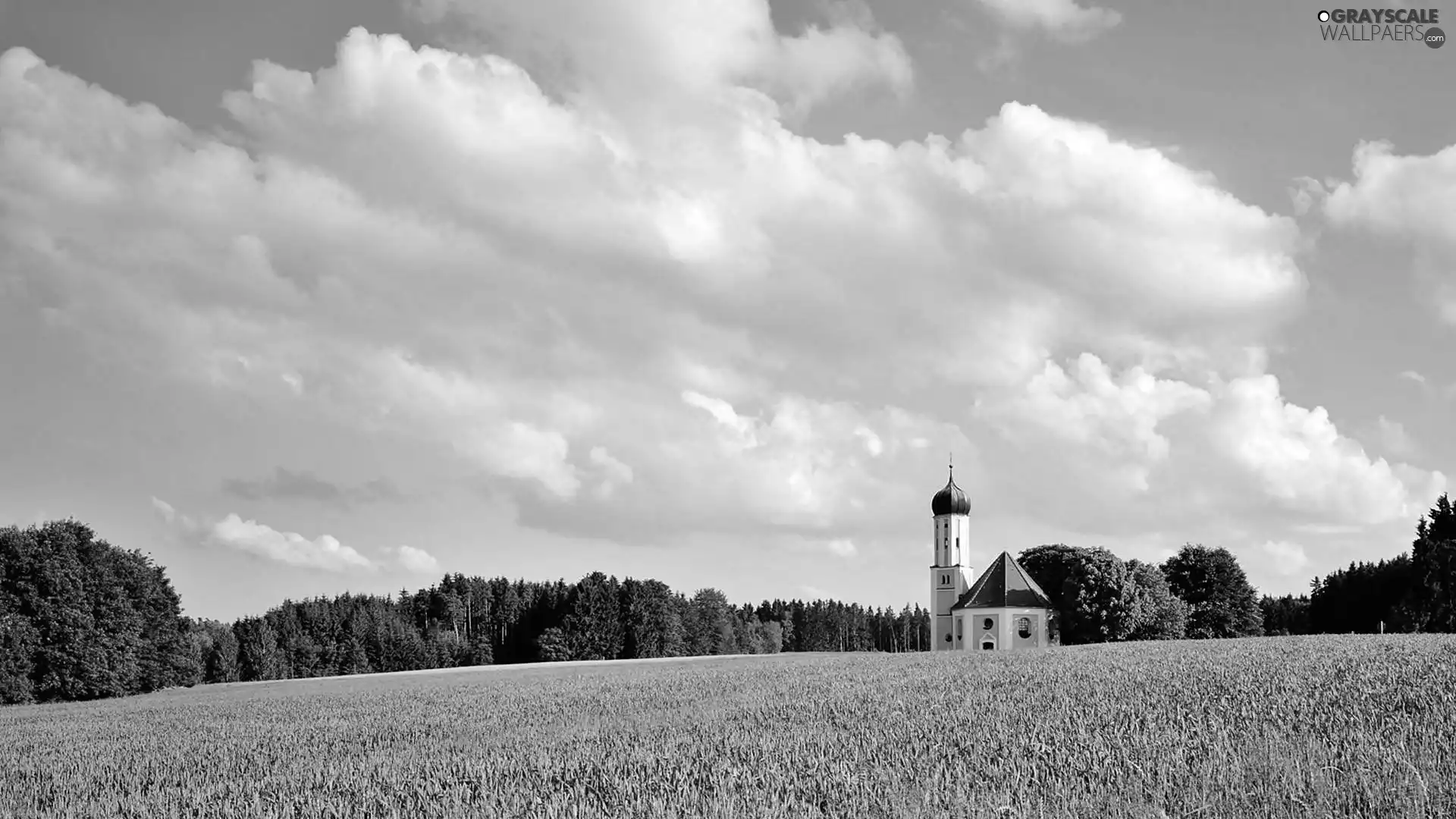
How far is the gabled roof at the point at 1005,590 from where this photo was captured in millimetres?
101562

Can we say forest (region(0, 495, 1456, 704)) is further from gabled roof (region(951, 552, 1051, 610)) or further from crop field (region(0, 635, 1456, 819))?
crop field (region(0, 635, 1456, 819))

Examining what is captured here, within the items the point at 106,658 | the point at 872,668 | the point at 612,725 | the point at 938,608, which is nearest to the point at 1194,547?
the point at 938,608

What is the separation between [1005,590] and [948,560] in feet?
43.7

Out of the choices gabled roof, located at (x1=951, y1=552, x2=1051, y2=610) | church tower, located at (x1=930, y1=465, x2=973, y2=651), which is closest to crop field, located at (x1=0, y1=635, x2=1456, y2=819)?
gabled roof, located at (x1=951, y1=552, x2=1051, y2=610)

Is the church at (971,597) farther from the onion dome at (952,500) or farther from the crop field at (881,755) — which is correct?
the crop field at (881,755)

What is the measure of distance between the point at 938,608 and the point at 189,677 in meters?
74.9

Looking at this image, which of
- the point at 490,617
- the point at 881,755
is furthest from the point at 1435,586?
the point at 490,617

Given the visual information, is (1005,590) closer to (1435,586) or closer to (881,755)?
(1435,586)

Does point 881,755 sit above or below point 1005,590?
below

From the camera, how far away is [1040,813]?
714cm

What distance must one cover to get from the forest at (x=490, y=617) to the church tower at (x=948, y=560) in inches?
276

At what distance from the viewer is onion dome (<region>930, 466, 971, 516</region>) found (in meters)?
118

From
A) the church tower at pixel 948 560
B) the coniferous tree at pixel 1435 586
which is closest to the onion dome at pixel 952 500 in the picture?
the church tower at pixel 948 560

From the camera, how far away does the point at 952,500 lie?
388ft
